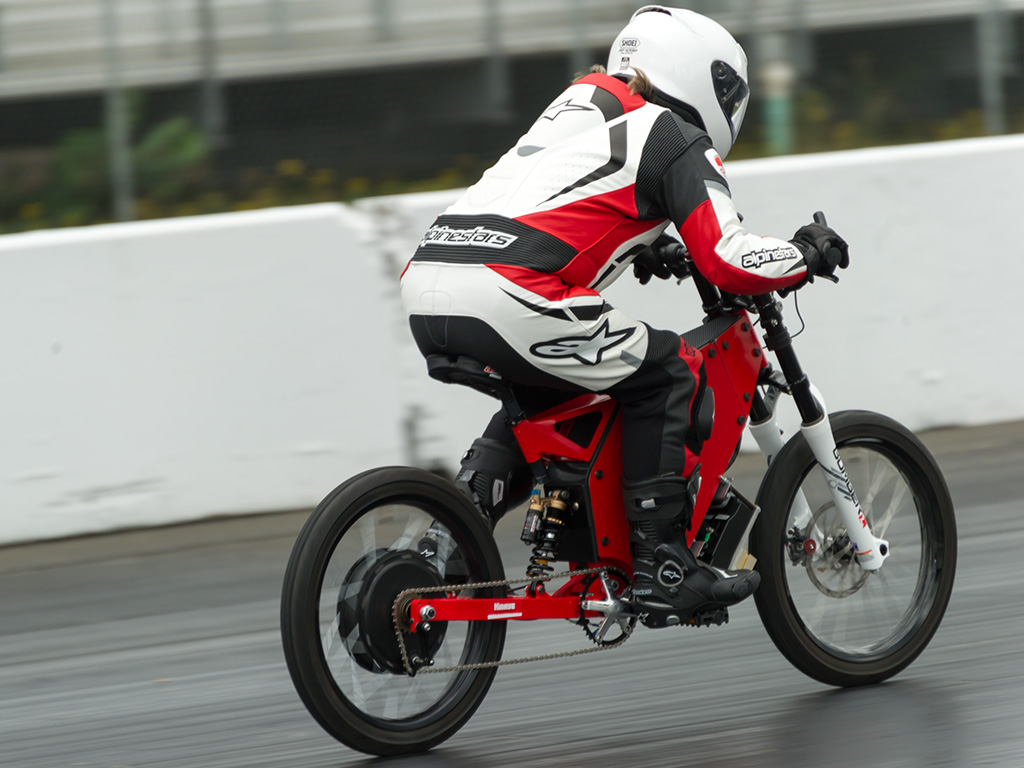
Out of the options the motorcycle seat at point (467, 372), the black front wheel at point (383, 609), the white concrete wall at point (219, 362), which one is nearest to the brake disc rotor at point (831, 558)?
the black front wheel at point (383, 609)

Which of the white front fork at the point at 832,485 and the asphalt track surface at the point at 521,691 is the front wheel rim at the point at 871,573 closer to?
the white front fork at the point at 832,485

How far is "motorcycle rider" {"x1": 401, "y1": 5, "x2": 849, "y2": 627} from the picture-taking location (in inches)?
172

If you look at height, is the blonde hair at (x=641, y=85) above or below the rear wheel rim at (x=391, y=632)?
above

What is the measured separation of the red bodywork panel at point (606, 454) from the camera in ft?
14.8

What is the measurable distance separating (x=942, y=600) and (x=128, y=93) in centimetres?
496

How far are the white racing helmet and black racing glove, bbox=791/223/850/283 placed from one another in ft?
1.39

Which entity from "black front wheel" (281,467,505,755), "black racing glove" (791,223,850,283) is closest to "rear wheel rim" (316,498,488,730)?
"black front wheel" (281,467,505,755)

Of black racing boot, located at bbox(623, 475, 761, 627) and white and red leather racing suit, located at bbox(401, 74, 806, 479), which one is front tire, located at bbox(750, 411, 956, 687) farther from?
white and red leather racing suit, located at bbox(401, 74, 806, 479)

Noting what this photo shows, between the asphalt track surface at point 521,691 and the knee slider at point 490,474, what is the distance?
2.28 feet

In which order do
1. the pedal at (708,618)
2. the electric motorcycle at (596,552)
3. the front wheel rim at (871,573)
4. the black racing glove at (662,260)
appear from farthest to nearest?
the front wheel rim at (871,573)
the black racing glove at (662,260)
the pedal at (708,618)
the electric motorcycle at (596,552)

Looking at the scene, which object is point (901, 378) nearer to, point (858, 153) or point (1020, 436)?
point (1020, 436)

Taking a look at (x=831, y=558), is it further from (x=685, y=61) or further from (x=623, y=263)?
(x=685, y=61)

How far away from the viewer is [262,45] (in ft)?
27.6

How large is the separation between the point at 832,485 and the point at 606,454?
766mm
